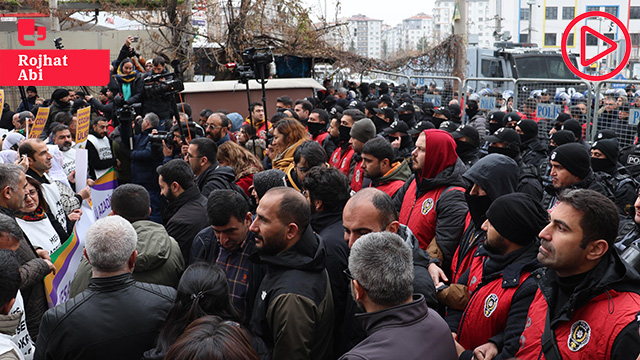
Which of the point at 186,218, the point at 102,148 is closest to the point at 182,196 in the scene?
the point at 186,218

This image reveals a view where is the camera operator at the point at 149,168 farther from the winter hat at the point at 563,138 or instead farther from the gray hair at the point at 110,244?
the winter hat at the point at 563,138

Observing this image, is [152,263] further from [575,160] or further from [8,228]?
[575,160]

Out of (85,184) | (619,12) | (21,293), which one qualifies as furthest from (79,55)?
(619,12)

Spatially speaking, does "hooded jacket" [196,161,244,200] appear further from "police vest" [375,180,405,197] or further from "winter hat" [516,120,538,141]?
"winter hat" [516,120,538,141]

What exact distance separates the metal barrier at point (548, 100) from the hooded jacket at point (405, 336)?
25.2 ft

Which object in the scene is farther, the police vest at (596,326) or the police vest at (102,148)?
the police vest at (102,148)

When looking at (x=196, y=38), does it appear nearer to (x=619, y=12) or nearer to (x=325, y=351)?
(x=325, y=351)

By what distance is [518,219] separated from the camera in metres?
3.18

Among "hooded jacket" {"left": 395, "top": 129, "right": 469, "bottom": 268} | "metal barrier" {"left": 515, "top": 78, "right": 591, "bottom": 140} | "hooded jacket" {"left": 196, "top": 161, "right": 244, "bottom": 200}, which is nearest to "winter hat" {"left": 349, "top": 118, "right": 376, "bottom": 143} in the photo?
"hooded jacket" {"left": 196, "top": 161, "right": 244, "bottom": 200}

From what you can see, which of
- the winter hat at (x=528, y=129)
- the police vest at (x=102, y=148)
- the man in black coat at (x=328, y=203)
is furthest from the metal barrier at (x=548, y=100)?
the police vest at (x=102, y=148)

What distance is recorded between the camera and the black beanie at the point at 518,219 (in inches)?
125

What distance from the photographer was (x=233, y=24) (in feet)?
57.5

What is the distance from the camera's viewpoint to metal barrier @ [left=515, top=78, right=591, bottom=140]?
9820mm

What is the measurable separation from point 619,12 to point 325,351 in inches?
2429
